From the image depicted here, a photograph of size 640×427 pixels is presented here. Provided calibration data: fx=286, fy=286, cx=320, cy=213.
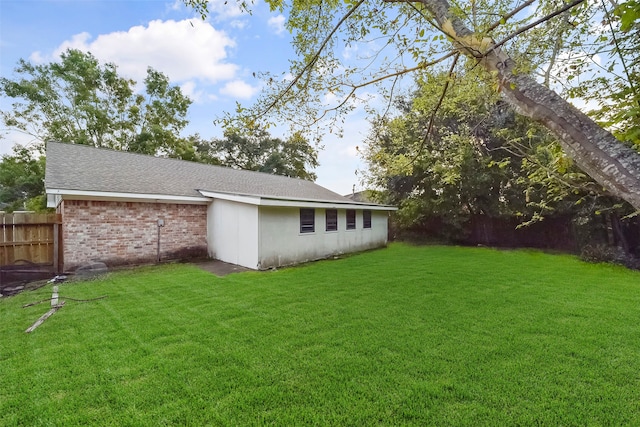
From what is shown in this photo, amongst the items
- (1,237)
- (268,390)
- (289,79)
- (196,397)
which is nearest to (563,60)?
(289,79)

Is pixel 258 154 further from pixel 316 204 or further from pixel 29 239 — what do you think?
pixel 29 239

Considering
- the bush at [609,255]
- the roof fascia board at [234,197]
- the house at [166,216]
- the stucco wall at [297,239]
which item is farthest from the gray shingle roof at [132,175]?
the bush at [609,255]

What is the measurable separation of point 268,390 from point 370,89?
385 centimetres

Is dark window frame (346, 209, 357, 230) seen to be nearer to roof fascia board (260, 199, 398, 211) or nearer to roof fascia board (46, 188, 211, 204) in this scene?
roof fascia board (260, 199, 398, 211)

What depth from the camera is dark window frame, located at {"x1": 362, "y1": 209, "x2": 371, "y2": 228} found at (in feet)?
45.1

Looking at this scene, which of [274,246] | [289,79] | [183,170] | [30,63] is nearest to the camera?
[289,79]

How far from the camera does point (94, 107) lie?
65.5 ft

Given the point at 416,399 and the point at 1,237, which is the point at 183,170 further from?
the point at 416,399

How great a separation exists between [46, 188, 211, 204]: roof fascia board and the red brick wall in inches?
11.5

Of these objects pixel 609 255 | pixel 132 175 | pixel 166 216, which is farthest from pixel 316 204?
pixel 609 255

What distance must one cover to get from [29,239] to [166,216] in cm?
331

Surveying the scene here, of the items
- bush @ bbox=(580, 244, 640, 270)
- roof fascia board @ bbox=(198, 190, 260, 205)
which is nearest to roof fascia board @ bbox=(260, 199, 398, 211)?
roof fascia board @ bbox=(198, 190, 260, 205)

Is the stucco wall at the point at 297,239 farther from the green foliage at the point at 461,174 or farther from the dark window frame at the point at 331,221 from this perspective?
the green foliage at the point at 461,174

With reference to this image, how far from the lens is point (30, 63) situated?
17891mm
